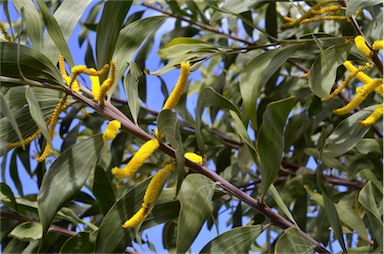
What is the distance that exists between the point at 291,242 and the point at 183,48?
0.28 m

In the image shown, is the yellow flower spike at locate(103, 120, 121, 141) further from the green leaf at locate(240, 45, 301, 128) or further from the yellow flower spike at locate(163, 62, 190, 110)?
the green leaf at locate(240, 45, 301, 128)

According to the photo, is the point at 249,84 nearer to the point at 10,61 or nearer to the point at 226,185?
the point at 226,185

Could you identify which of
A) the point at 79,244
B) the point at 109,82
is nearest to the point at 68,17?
the point at 109,82

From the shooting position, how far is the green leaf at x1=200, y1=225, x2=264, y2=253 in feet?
2.25

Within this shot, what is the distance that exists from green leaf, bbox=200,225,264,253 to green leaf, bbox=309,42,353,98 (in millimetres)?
183

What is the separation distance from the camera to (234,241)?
700 millimetres

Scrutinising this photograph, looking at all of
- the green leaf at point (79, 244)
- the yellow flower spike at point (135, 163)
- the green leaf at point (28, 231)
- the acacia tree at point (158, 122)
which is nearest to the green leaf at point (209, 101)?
the acacia tree at point (158, 122)

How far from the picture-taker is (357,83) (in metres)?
1.63

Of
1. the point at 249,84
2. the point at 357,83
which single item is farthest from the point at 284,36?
the point at 249,84

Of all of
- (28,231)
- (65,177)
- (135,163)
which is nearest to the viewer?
(135,163)

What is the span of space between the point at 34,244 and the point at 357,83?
995 mm

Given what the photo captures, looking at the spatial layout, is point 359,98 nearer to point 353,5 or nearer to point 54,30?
point 353,5

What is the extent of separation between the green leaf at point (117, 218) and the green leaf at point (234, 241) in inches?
3.8

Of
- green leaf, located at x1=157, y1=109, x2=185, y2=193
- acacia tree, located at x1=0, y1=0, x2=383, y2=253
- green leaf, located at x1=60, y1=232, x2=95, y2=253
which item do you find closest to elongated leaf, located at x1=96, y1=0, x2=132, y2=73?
acacia tree, located at x1=0, y1=0, x2=383, y2=253
